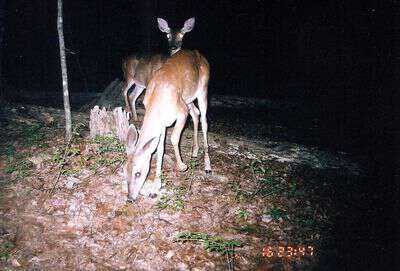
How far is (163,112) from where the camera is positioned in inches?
227

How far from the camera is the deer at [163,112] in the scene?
5.36m

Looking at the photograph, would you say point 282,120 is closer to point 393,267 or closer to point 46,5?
point 393,267

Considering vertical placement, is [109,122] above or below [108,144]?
above

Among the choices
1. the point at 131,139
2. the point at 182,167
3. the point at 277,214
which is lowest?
the point at 277,214

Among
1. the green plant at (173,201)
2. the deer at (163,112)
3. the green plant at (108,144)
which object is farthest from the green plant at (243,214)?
the green plant at (108,144)

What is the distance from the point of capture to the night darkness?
507 inches

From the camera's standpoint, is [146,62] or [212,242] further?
[146,62]

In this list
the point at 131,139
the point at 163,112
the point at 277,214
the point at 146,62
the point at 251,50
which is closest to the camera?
the point at 131,139

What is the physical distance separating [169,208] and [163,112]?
165cm

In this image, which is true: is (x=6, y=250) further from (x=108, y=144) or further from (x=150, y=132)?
(x=108, y=144)

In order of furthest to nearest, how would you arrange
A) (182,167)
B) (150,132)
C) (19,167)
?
(182,167)
(19,167)
(150,132)

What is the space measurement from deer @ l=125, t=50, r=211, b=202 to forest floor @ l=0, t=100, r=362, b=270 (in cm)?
52

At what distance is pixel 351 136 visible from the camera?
9.70 metres
